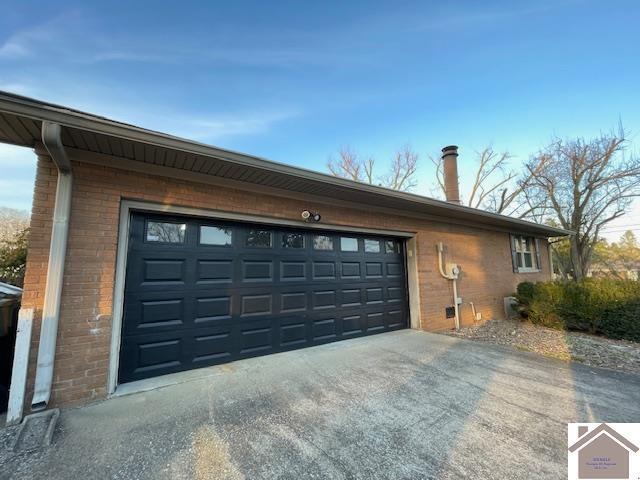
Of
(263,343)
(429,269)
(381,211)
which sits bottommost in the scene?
(263,343)

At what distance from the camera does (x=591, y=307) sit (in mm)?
6191

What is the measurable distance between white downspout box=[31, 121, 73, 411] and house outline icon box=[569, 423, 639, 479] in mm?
4423

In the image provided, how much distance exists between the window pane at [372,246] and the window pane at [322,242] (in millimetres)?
924

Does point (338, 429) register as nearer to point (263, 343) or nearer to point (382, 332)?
point (263, 343)

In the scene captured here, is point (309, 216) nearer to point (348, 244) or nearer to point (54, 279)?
point (348, 244)

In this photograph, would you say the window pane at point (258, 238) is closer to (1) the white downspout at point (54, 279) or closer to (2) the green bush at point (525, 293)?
(1) the white downspout at point (54, 279)

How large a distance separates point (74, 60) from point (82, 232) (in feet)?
12.8

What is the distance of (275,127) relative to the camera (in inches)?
365

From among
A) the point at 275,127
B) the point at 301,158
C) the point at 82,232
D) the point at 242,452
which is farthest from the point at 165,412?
the point at 301,158

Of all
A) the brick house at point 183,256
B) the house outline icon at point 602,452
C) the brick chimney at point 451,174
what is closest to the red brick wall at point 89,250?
the brick house at point 183,256

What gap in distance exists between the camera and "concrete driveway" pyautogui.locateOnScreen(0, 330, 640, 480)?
1.87 metres

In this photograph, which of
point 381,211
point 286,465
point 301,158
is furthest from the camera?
point 301,158

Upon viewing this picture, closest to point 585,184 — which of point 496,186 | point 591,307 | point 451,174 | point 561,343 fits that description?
point 496,186

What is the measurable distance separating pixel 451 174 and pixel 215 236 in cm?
795
